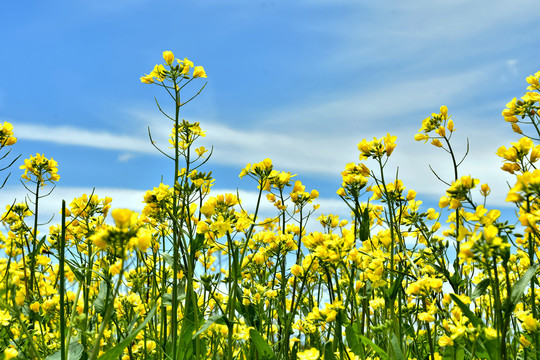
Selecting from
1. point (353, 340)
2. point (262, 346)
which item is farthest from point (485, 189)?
point (262, 346)

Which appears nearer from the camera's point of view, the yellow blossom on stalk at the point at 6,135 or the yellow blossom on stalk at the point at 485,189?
the yellow blossom on stalk at the point at 485,189

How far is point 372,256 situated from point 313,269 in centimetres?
51

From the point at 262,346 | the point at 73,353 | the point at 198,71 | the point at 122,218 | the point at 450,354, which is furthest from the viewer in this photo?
the point at 198,71

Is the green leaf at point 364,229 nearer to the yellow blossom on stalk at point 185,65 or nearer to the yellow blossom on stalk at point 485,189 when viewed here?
the yellow blossom on stalk at point 485,189

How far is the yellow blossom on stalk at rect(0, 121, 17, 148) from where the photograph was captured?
2.93 meters

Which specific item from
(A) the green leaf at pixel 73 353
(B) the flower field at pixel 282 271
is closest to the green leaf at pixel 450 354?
(B) the flower field at pixel 282 271

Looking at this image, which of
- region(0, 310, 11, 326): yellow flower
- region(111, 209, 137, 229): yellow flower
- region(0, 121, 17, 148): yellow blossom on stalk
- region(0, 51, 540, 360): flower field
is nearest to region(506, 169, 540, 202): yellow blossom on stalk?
region(0, 51, 540, 360): flower field

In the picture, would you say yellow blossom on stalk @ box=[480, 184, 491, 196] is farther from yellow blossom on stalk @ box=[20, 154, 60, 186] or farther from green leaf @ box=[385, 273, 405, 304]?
yellow blossom on stalk @ box=[20, 154, 60, 186]

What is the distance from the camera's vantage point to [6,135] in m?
2.96

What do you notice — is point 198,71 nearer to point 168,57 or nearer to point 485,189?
point 168,57

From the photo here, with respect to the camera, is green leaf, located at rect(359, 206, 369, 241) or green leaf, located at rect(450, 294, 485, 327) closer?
green leaf, located at rect(450, 294, 485, 327)

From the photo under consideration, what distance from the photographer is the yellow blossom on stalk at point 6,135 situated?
293 cm

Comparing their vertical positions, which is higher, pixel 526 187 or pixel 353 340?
pixel 526 187

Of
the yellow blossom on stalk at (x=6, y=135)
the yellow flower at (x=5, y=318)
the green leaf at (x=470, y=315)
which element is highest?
the yellow blossom on stalk at (x=6, y=135)
